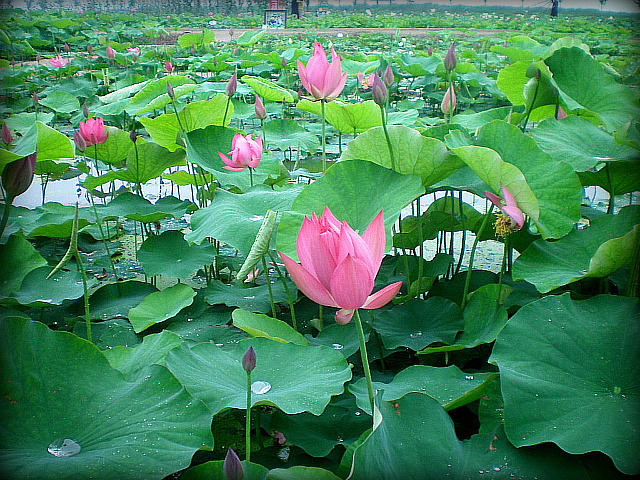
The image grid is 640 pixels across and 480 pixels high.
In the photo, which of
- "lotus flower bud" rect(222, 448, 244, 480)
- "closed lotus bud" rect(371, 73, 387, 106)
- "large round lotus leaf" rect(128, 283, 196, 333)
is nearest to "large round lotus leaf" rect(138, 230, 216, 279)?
"large round lotus leaf" rect(128, 283, 196, 333)

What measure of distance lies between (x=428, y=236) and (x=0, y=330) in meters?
1.16

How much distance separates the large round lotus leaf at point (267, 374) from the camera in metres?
0.81

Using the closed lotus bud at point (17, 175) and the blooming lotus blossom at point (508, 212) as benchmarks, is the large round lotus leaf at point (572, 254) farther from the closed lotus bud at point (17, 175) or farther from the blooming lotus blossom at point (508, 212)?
the closed lotus bud at point (17, 175)

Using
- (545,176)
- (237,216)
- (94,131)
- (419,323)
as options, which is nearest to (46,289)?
(237,216)

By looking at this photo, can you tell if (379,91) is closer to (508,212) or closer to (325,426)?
(508,212)

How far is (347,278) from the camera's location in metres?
0.63

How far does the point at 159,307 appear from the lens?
4.33 ft

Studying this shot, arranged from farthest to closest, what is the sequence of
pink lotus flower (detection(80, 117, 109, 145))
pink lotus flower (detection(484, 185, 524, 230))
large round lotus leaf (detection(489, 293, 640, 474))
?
pink lotus flower (detection(80, 117, 109, 145)) < pink lotus flower (detection(484, 185, 524, 230)) < large round lotus leaf (detection(489, 293, 640, 474))

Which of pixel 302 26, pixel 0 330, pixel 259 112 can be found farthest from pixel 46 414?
pixel 302 26

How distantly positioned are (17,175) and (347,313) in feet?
1.81

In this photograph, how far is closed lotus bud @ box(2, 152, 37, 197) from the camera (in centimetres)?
80

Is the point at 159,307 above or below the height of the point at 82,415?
below

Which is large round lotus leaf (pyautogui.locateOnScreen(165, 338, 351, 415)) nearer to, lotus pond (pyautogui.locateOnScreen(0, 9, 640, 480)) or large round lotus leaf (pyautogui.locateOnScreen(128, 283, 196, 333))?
lotus pond (pyautogui.locateOnScreen(0, 9, 640, 480))

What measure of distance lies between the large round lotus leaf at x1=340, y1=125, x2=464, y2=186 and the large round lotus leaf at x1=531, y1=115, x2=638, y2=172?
10.7 inches
